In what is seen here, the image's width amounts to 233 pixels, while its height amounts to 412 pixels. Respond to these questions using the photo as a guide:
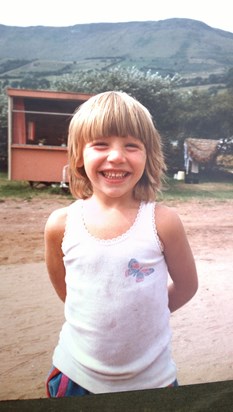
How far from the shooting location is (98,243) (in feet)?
Result: 3.76

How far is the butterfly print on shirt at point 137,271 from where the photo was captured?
114cm

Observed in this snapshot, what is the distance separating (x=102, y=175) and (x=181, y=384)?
25.3 inches

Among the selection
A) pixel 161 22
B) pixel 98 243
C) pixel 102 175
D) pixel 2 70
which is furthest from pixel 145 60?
pixel 98 243

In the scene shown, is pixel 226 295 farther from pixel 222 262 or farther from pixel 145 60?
pixel 145 60

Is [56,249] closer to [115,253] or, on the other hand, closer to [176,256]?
[115,253]

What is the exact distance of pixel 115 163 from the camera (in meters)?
1.18

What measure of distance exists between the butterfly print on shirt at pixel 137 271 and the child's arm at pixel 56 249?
16cm

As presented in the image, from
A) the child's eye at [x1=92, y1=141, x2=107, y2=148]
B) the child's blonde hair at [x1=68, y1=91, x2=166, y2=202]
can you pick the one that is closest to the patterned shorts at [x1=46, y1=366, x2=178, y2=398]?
the child's blonde hair at [x1=68, y1=91, x2=166, y2=202]

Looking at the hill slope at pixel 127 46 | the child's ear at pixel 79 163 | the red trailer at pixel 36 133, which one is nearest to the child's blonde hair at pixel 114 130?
the child's ear at pixel 79 163

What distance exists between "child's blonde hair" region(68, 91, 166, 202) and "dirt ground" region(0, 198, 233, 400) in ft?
0.62

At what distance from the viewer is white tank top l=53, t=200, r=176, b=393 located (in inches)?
45.0

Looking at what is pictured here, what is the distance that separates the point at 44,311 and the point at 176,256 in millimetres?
409

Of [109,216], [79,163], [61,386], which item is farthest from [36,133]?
[61,386]

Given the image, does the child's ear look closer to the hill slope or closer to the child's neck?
the child's neck
